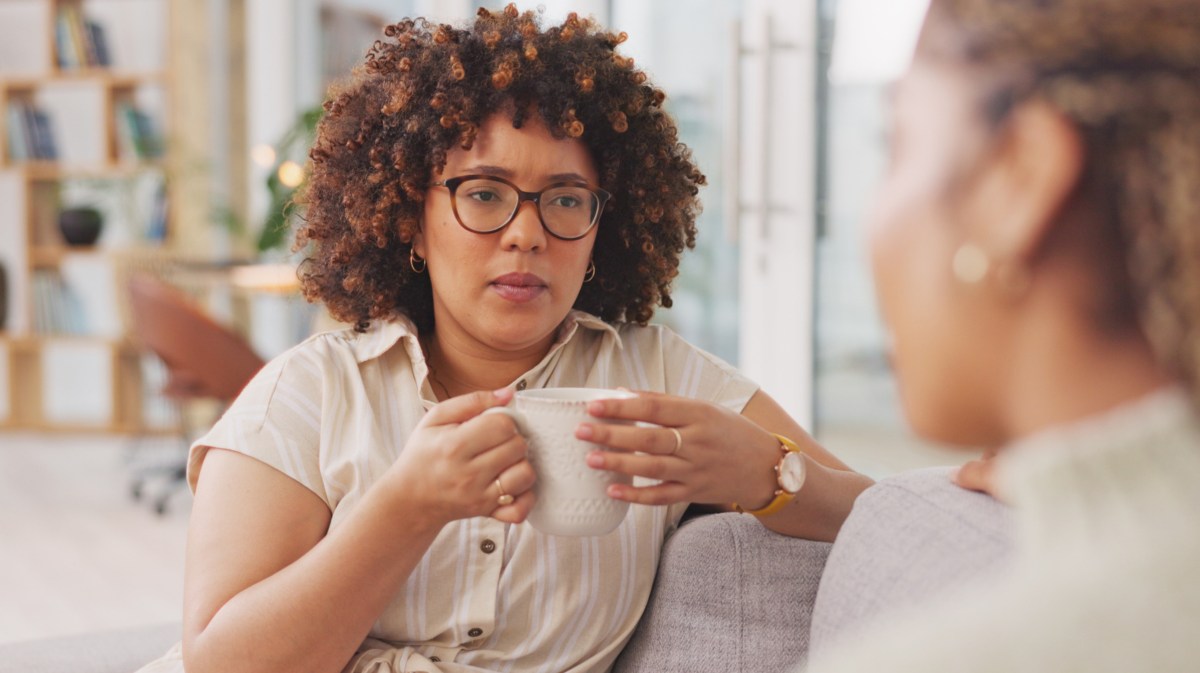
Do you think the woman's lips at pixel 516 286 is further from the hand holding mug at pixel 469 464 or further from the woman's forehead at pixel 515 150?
the hand holding mug at pixel 469 464

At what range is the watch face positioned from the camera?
1.17 metres

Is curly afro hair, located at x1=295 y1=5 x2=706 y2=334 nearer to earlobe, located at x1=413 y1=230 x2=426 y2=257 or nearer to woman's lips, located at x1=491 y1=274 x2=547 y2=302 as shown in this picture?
earlobe, located at x1=413 y1=230 x2=426 y2=257

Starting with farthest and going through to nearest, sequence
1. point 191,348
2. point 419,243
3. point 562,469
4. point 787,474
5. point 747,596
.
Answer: point 191,348 < point 419,243 < point 747,596 < point 787,474 < point 562,469

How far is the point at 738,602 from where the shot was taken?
1.27 meters

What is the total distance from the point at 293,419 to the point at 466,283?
0.75 feet

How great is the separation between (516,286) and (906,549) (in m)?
0.52

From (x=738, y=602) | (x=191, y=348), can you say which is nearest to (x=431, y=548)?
(x=738, y=602)

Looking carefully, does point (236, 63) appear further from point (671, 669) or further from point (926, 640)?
point (926, 640)

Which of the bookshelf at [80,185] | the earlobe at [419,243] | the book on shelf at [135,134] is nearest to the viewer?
the earlobe at [419,243]

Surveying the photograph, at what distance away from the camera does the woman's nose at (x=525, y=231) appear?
1.30 metres

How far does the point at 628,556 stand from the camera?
4.33 ft

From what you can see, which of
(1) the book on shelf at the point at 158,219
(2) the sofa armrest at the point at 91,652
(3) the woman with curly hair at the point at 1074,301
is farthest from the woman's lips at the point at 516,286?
(1) the book on shelf at the point at 158,219

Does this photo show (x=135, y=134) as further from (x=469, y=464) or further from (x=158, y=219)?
(x=469, y=464)

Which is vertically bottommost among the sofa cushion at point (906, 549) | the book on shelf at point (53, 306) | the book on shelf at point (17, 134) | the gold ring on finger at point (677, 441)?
the book on shelf at point (53, 306)
